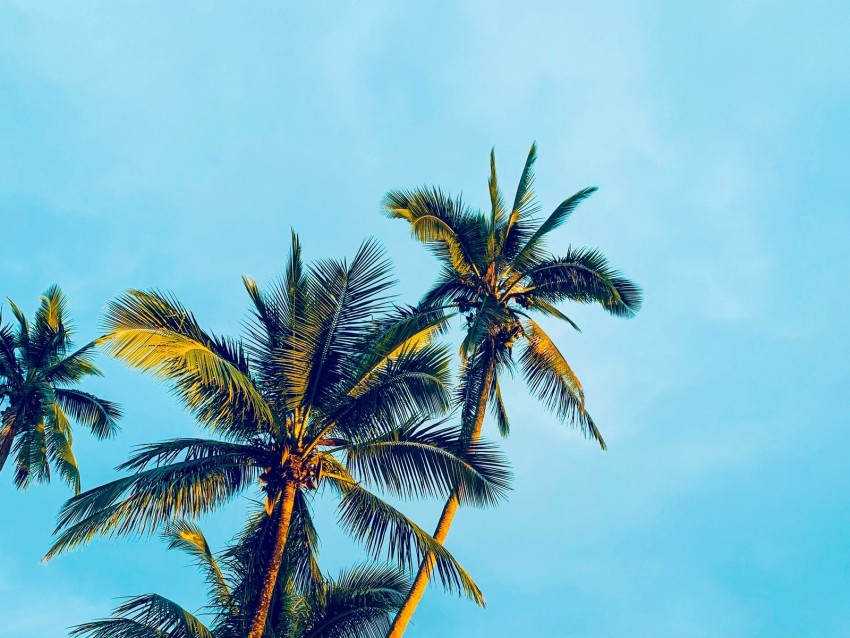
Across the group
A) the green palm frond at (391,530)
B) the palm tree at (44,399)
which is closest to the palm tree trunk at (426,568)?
the green palm frond at (391,530)

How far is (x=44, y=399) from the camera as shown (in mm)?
23328

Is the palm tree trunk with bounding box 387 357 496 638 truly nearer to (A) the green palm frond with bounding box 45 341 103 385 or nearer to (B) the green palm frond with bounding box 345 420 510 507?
(B) the green palm frond with bounding box 345 420 510 507

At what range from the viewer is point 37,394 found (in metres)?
23.5

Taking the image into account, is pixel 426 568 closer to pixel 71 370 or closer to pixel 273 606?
pixel 273 606

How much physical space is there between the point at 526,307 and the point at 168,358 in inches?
378

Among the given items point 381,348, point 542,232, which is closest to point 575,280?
point 542,232

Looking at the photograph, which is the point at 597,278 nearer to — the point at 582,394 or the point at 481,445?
the point at 582,394

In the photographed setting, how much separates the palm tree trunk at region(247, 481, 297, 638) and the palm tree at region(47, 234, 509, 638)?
0.02 meters

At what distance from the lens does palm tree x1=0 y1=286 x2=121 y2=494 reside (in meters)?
23.4

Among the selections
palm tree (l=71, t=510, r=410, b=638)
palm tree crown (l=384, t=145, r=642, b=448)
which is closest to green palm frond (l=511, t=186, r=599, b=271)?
palm tree crown (l=384, t=145, r=642, b=448)

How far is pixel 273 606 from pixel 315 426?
4.05 meters

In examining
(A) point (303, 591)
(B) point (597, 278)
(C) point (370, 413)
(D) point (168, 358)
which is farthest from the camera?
(B) point (597, 278)

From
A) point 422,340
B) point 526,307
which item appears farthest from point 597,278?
point 422,340

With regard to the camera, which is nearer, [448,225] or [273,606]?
[273,606]
